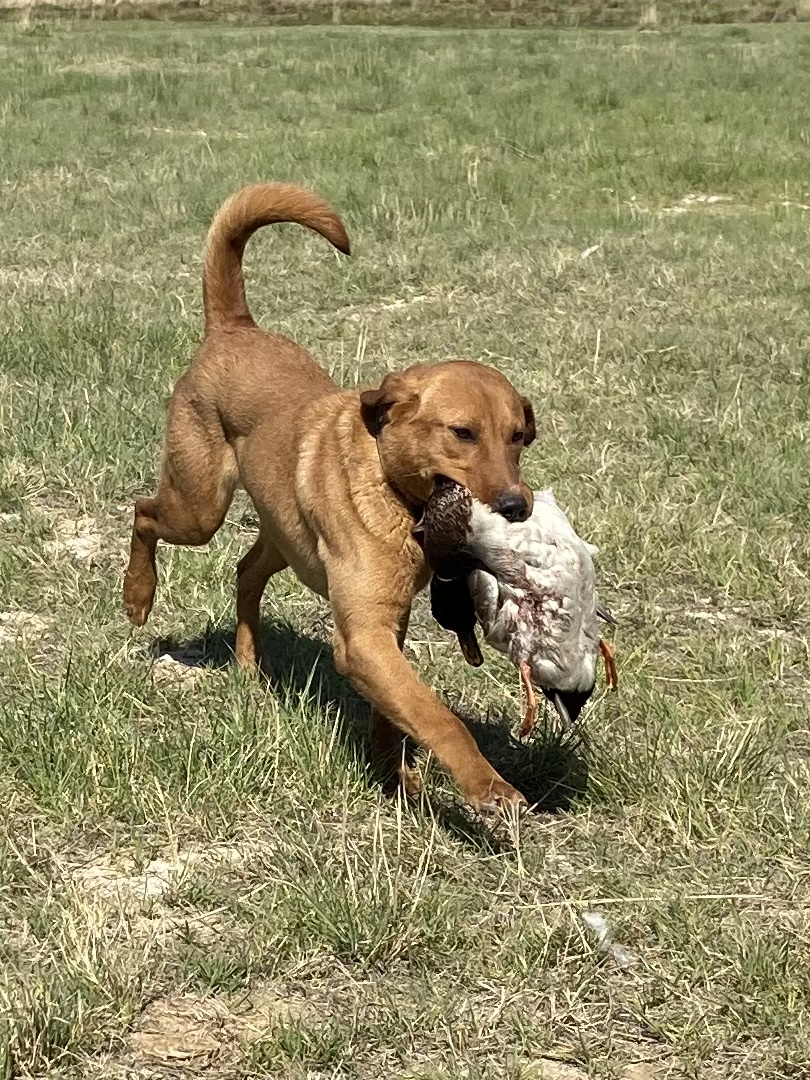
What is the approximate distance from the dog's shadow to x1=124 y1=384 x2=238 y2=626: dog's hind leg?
0.70ft

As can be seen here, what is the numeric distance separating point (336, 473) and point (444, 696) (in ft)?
2.65

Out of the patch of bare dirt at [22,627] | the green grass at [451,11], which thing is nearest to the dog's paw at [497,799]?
the patch of bare dirt at [22,627]

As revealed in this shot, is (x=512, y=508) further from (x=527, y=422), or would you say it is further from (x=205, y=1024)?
(x=205, y=1024)

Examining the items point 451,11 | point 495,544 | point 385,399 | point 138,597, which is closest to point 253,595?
point 138,597

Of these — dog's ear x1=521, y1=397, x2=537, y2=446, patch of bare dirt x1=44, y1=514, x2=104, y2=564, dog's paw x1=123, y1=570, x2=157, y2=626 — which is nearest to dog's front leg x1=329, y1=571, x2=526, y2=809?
dog's ear x1=521, y1=397, x2=537, y2=446

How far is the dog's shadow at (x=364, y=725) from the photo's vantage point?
3.68 m

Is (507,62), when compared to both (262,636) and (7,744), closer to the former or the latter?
(262,636)

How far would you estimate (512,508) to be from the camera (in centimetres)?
340

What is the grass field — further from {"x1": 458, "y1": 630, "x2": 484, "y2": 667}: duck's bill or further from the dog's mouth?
the dog's mouth

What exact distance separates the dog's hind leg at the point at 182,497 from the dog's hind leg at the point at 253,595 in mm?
→ 175

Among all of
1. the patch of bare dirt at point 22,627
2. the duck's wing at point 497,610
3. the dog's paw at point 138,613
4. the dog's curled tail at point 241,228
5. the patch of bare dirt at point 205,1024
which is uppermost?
the dog's curled tail at point 241,228

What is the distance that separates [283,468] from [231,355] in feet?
2.03

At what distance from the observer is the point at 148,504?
15.3ft

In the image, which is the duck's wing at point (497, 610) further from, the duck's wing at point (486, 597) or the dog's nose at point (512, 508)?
the dog's nose at point (512, 508)
